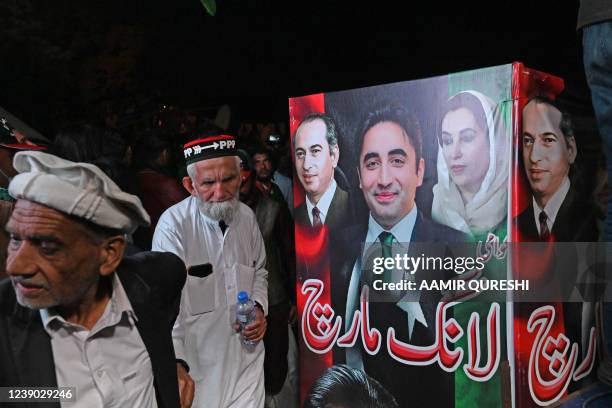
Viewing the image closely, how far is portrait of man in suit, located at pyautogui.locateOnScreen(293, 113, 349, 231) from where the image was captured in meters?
3.12

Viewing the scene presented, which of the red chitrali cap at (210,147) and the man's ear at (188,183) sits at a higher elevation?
the red chitrali cap at (210,147)

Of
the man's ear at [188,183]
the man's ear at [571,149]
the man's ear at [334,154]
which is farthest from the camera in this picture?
the man's ear at [188,183]

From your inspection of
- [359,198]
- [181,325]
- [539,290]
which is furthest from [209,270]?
[539,290]

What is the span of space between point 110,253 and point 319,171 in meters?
1.71

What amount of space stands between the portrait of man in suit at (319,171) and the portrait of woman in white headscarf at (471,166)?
0.51m

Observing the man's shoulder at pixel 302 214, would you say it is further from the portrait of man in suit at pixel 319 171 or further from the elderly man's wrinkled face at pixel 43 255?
the elderly man's wrinkled face at pixel 43 255

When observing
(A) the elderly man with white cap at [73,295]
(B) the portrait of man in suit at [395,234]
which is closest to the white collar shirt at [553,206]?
(B) the portrait of man in suit at [395,234]

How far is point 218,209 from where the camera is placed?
11.1ft

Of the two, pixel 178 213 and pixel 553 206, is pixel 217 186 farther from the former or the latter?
pixel 553 206

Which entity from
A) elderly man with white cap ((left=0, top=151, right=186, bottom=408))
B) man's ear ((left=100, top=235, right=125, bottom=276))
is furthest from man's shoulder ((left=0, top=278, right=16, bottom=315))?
man's ear ((left=100, top=235, right=125, bottom=276))

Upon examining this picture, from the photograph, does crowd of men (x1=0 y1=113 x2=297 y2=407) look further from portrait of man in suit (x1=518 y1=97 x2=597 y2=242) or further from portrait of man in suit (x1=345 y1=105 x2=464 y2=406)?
portrait of man in suit (x1=518 y1=97 x2=597 y2=242)

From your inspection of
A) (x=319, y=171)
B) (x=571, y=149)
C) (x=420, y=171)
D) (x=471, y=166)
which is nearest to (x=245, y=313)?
(x=319, y=171)

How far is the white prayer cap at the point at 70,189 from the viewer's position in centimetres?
141

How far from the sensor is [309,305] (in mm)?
3229
